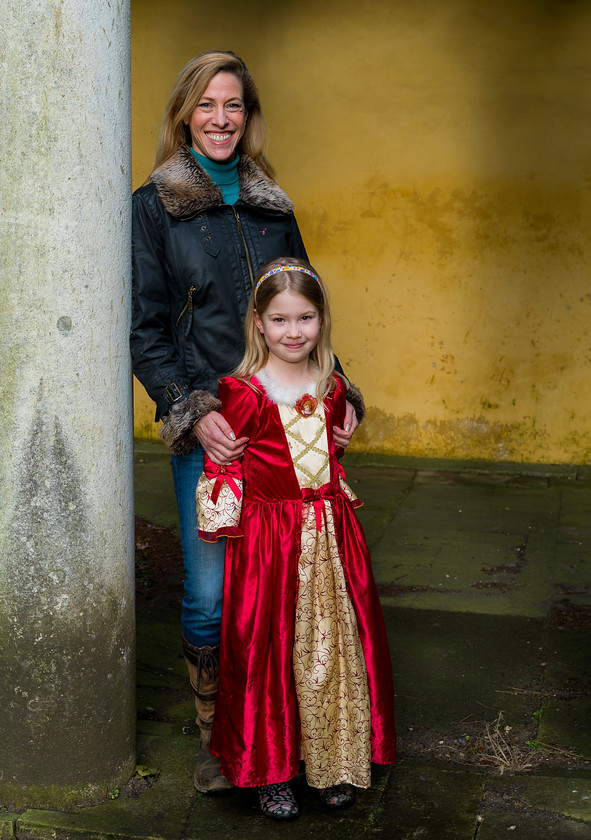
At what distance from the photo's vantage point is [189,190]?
333cm

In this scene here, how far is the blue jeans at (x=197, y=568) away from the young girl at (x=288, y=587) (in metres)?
0.11

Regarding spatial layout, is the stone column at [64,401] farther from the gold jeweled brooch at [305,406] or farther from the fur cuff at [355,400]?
the fur cuff at [355,400]

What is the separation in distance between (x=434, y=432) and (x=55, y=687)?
4.88 meters

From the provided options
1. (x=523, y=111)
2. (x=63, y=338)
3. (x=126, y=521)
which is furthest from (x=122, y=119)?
(x=523, y=111)

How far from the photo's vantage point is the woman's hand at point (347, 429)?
3326 millimetres

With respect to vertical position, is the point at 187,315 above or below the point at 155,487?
above

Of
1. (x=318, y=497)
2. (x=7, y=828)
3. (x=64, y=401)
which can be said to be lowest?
(x=7, y=828)

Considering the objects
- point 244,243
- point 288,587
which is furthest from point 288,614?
point 244,243

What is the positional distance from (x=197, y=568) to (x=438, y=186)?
473cm

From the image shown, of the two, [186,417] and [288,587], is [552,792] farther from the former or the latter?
[186,417]

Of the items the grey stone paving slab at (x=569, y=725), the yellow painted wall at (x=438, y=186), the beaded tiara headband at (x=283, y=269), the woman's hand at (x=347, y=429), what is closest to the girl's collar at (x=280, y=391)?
the woman's hand at (x=347, y=429)

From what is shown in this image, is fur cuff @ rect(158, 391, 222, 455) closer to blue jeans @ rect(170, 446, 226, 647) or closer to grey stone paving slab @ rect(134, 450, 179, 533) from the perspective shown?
blue jeans @ rect(170, 446, 226, 647)

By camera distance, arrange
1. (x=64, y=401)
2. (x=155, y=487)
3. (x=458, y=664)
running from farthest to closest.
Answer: (x=155, y=487) < (x=458, y=664) < (x=64, y=401)

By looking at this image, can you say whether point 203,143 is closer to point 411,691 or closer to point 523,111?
point 411,691
